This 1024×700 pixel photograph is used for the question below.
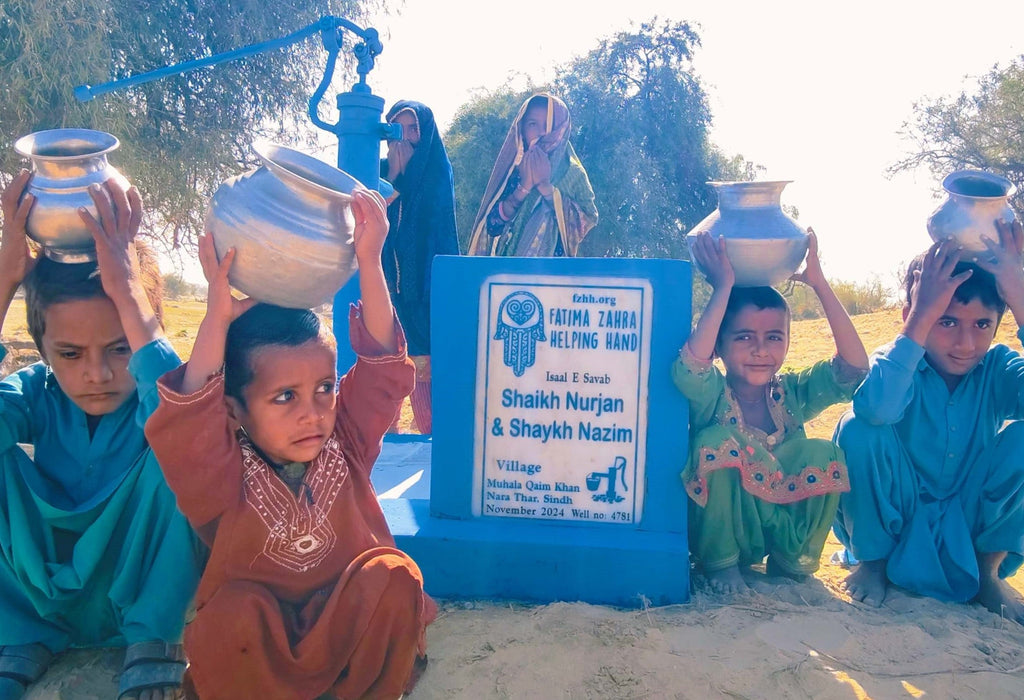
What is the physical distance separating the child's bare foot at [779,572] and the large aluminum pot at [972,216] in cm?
136

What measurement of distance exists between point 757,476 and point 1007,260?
119 centimetres

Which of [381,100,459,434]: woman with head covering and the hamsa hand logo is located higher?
[381,100,459,434]: woman with head covering

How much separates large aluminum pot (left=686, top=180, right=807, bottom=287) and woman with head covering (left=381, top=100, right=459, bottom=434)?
9.69 ft

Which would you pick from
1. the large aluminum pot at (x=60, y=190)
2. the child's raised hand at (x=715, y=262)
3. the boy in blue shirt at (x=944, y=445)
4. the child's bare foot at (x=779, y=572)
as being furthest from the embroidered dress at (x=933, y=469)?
the large aluminum pot at (x=60, y=190)

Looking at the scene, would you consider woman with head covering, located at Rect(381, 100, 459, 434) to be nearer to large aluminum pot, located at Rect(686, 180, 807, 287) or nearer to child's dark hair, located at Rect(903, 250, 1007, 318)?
large aluminum pot, located at Rect(686, 180, 807, 287)

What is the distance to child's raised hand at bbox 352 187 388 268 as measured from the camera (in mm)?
2049

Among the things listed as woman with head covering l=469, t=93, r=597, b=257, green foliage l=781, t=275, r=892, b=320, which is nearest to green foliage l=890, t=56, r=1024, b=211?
green foliage l=781, t=275, r=892, b=320

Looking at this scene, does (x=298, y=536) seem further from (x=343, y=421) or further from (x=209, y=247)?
(x=209, y=247)

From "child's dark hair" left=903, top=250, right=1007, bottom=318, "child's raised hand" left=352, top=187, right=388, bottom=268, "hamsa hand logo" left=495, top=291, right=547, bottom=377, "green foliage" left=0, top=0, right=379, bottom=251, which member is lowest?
"hamsa hand logo" left=495, top=291, right=547, bottom=377

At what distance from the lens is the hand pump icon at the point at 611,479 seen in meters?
3.02

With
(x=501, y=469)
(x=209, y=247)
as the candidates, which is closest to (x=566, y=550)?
(x=501, y=469)

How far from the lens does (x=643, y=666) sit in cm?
236

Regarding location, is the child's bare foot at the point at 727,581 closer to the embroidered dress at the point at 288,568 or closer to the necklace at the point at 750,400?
the necklace at the point at 750,400

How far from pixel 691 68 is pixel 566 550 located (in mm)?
16960
